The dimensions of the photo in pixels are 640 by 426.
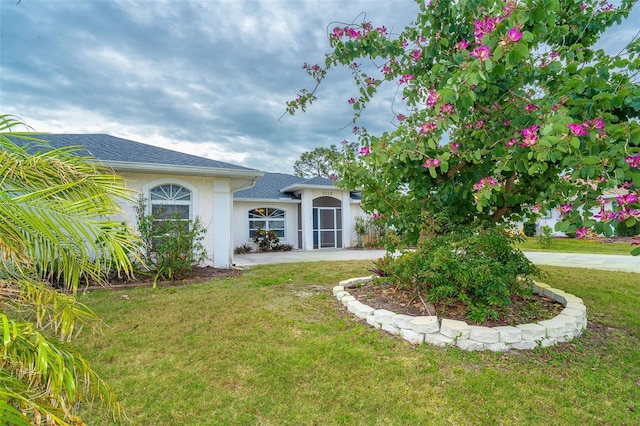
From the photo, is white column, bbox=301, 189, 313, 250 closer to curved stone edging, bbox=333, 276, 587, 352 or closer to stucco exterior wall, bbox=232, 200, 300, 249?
stucco exterior wall, bbox=232, 200, 300, 249

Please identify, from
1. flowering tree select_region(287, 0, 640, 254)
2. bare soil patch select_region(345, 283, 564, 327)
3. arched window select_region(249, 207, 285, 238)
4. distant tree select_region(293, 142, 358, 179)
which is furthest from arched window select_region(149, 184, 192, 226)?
distant tree select_region(293, 142, 358, 179)

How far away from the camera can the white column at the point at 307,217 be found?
1531cm

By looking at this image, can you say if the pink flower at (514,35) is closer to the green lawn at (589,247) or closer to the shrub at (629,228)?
the shrub at (629,228)

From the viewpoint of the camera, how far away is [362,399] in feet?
8.67

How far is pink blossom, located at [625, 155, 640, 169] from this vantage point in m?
2.27

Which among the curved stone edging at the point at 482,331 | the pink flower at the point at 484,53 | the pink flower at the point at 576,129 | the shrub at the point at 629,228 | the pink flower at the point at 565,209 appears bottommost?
the curved stone edging at the point at 482,331

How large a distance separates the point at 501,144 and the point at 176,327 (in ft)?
16.1

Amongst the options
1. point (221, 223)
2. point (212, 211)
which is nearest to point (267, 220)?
point (221, 223)

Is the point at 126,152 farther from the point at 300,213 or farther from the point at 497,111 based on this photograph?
the point at 497,111

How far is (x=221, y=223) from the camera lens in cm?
922

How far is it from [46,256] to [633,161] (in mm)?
3896

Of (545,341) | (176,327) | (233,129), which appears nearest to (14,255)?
(176,327)

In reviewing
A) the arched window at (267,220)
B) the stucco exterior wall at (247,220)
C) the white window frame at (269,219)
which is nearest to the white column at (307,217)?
the stucco exterior wall at (247,220)

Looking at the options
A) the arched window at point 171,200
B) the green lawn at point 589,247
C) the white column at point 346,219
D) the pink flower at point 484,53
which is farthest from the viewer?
the white column at point 346,219
